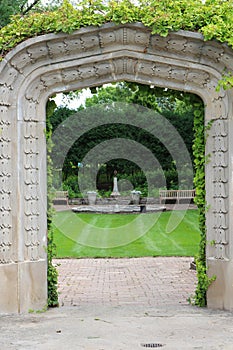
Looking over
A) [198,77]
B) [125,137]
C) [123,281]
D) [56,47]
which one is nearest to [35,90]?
[56,47]

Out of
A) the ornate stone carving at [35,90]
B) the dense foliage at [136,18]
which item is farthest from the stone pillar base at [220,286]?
the ornate stone carving at [35,90]

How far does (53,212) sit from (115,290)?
7.84 ft

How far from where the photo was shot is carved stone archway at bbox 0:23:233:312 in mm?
7055

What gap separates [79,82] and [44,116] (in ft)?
2.08

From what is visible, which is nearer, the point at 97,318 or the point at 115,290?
the point at 97,318

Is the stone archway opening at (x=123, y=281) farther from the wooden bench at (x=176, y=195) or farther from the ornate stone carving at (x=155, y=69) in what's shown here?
the wooden bench at (x=176, y=195)

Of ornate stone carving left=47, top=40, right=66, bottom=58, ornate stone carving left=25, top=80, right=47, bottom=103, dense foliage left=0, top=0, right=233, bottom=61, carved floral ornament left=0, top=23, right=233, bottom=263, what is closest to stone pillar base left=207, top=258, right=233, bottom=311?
carved floral ornament left=0, top=23, right=233, bottom=263

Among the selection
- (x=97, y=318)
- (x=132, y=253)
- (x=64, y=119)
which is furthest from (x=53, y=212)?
(x=64, y=119)

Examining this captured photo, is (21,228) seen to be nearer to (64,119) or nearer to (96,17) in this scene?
(96,17)

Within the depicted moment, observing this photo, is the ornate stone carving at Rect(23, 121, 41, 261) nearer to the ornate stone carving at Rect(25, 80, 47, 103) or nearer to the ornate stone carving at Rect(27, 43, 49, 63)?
the ornate stone carving at Rect(25, 80, 47, 103)

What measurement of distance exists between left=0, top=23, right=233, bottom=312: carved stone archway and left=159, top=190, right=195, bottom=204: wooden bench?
18627mm

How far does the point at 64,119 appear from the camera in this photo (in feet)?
100

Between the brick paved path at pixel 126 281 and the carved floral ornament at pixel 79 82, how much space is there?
164cm

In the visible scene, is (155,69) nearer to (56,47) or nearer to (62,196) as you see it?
(56,47)
